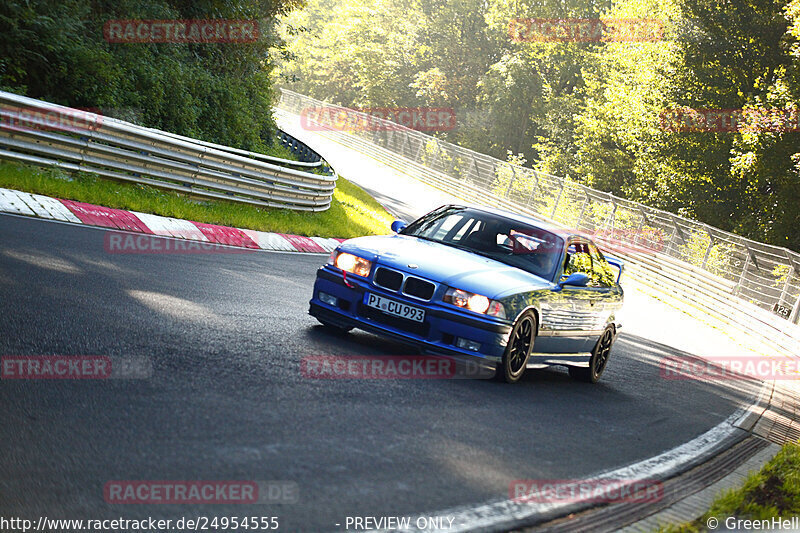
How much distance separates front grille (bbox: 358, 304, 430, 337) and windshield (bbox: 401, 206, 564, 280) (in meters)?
1.40

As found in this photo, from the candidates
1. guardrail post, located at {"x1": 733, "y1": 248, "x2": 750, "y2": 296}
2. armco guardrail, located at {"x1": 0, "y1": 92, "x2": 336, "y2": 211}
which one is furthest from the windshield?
guardrail post, located at {"x1": 733, "y1": 248, "x2": 750, "y2": 296}

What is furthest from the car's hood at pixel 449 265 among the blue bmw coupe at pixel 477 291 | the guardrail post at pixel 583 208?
the guardrail post at pixel 583 208

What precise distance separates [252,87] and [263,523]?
71.8 feet

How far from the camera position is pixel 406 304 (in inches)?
297

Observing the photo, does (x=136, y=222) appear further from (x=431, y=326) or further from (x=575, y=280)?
(x=575, y=280)

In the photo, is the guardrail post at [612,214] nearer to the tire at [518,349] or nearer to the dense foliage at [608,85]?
the dense foliage at [608,85]

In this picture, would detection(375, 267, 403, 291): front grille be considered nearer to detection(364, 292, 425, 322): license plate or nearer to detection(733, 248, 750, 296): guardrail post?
detection(364, 292, 425, 322): license plate

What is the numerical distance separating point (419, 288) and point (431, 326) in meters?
0.35

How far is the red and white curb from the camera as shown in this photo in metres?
11.1

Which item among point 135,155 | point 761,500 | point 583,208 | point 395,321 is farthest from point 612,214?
point 761,500

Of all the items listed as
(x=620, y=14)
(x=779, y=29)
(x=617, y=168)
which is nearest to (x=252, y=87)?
(x=779, y=29)

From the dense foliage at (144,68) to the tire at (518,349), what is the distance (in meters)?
9.48

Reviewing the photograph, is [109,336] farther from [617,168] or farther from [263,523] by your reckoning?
[617,168]

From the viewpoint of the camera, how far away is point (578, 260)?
930cm
